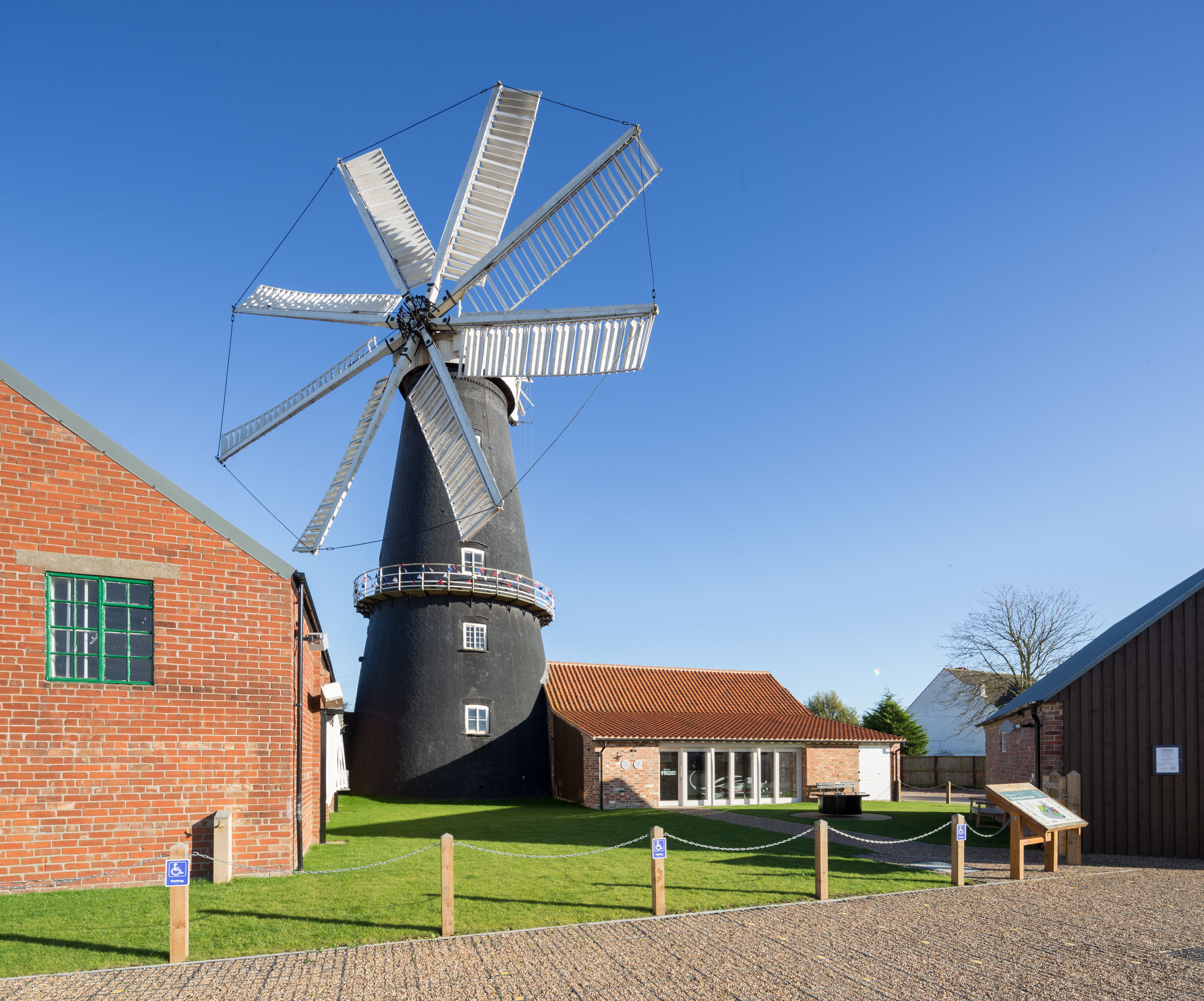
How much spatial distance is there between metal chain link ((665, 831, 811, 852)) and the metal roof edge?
6.73 meters

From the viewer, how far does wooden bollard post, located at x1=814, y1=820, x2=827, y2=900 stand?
33.9 ft

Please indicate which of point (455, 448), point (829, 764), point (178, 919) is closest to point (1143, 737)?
point (829, 764)

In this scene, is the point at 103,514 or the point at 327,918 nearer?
the point at 327,918

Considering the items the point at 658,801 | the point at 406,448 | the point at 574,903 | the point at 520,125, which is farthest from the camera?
the point at 406,448

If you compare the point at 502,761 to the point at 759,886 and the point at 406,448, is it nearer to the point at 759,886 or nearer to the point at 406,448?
the point at 406,448

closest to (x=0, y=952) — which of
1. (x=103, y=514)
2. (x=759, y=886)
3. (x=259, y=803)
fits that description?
(x=259, y=803)

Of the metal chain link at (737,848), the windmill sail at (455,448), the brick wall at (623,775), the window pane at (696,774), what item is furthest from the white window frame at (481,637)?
the metal chain link at (737,848)

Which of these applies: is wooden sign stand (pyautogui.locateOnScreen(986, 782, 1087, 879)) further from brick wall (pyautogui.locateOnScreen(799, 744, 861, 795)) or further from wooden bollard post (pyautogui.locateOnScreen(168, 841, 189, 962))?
brick wall (pyautogui.locateOnScreen(799, 744, 861, 795))

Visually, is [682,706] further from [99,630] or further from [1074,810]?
Result: [99,630]

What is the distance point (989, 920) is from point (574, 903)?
14.5 ft

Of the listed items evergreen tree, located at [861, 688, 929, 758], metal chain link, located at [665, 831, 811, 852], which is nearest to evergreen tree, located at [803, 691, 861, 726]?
evergreen tree, located at [861, 688, 929, 758]

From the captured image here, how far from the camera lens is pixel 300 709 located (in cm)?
1259

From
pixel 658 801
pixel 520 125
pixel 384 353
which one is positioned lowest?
pixel 658 801

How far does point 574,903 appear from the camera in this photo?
32.7ft
